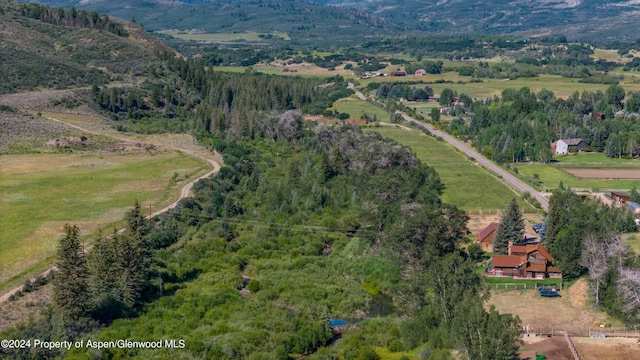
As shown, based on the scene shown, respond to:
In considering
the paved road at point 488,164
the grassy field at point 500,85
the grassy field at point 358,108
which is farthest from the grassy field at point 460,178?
the grassy field at point 500,85

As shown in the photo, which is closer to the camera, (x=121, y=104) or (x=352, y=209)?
(x=352, y=209)

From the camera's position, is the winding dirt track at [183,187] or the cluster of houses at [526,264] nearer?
the winding dirt track at [183,187]

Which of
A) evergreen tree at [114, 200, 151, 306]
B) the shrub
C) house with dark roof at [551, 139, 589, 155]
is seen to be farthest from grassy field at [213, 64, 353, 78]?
the shrub

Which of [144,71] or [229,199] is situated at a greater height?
[144,71]

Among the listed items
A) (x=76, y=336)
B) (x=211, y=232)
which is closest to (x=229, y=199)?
(x=211, y=232)

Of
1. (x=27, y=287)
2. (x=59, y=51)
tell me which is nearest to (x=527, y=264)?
(x=27, y=287)

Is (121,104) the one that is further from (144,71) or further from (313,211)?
(313,211)

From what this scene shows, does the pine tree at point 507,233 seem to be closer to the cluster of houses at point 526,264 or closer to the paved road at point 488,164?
the cluster of houses at point 526,264
